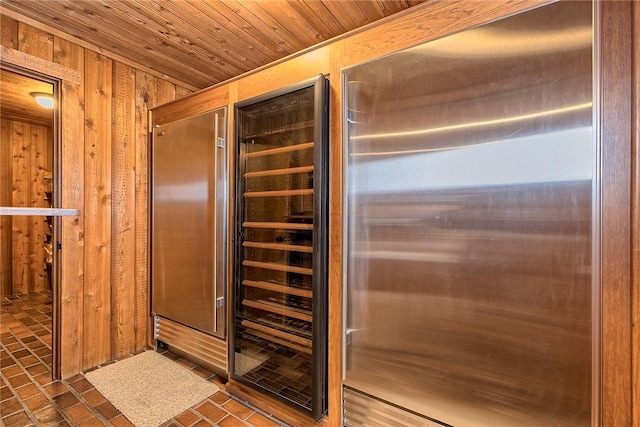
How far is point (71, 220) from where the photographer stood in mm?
2133

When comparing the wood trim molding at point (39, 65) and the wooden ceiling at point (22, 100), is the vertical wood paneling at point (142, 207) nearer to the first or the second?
the wood trim molding at point (39, 65)

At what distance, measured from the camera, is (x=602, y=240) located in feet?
3.19

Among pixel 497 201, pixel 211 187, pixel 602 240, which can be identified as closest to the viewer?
pixel 602 240

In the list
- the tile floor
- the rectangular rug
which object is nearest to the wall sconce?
the tile floor

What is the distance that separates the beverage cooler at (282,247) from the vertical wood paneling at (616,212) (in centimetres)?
112

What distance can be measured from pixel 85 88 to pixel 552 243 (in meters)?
3.15

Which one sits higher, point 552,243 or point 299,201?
point 299,201

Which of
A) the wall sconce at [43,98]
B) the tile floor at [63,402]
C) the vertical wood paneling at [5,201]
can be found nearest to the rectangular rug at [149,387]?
the tile floor at [63,402]

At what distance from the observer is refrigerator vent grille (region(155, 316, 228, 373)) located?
2049 mm

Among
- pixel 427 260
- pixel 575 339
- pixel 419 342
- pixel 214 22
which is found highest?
pixel 214 22

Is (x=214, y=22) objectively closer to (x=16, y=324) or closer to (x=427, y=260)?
(x=427, y=260)

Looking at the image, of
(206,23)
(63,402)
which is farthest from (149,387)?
(206,23)

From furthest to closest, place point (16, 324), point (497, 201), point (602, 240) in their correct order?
point (16, 324) → point (497, 201) → point (602, 240)

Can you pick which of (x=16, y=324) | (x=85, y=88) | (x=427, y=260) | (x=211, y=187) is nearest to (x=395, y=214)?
(x=427, y=260)
